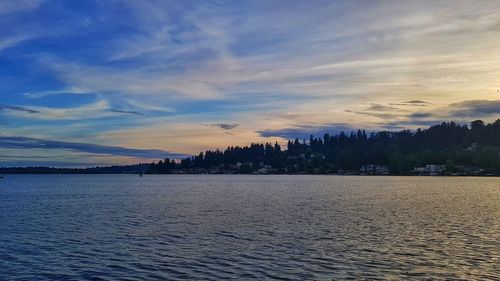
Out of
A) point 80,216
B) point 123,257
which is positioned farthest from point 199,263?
point 80,216

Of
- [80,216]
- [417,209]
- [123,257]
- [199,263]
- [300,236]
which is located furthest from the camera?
[417,209]

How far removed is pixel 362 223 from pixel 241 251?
83.1 ft

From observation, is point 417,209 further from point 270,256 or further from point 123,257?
point 123,257

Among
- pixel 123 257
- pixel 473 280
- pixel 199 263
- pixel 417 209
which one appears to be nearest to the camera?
pixel 473 280

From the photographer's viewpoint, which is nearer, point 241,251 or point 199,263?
point 199,263

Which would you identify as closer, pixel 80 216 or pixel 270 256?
pixel 270 256

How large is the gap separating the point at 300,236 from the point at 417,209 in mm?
41770

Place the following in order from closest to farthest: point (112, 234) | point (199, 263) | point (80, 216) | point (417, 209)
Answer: point (199, 263), point (112, 234), point (80, 216), point (417, 209)

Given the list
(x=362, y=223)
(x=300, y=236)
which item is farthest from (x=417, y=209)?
(x=300, y=236)

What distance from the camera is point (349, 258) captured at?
127 ft

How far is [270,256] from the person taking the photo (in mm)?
39906

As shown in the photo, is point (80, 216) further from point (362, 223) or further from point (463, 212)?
point (463, 212)

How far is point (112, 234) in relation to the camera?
5456 cm

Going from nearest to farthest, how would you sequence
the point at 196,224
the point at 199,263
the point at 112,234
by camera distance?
the point at 199,263 → the point at 112,234 → the point at 196,224
